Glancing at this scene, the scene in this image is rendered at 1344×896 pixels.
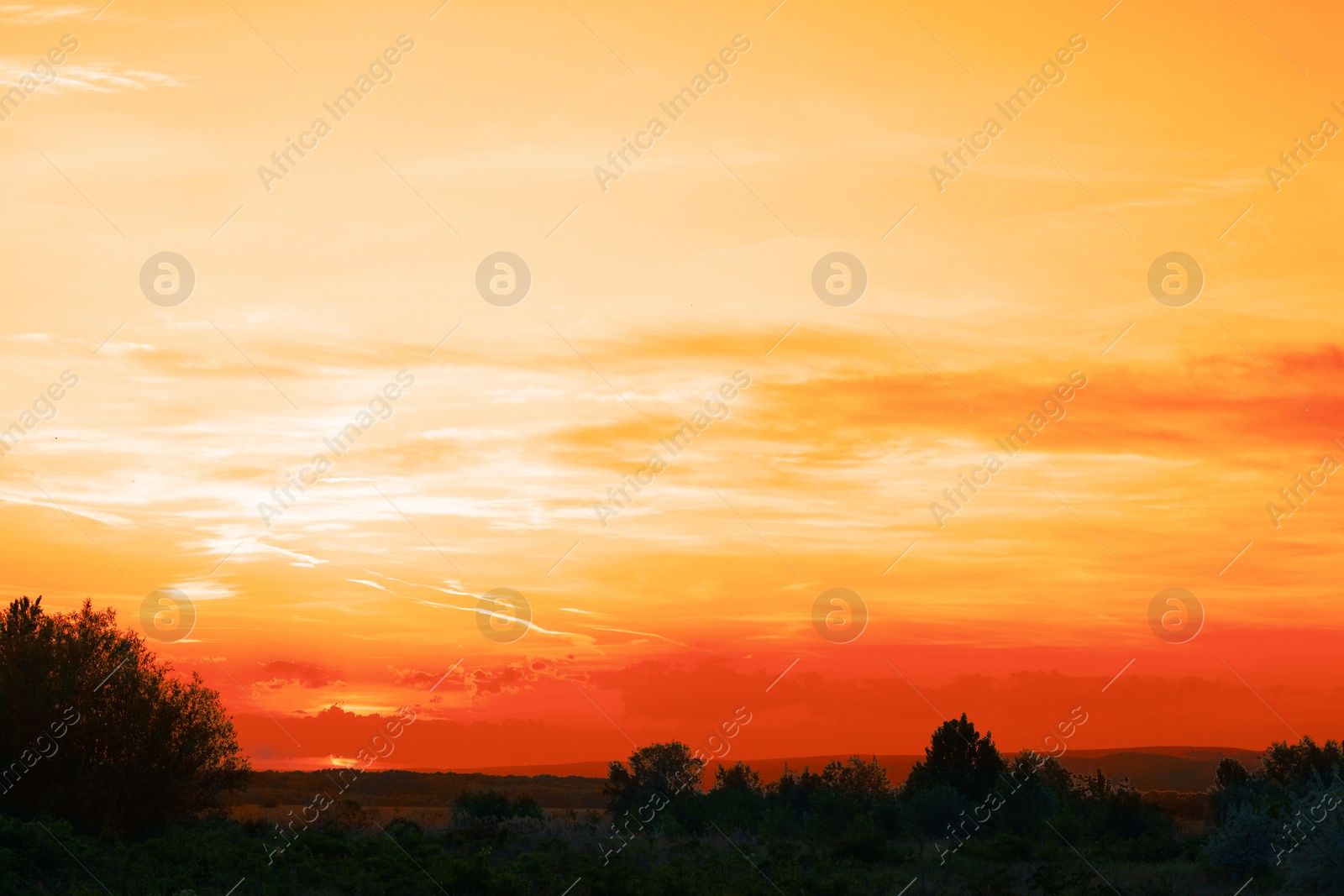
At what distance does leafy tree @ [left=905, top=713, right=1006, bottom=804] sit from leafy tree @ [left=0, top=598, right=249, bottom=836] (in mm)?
27727

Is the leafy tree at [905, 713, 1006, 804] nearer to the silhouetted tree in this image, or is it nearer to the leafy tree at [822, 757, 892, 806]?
the leafy tree at [822, 757, 892, 806]

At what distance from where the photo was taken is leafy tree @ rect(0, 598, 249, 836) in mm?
34656

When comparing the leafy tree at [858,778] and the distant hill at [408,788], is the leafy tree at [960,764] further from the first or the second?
the distant hill at [408,788]

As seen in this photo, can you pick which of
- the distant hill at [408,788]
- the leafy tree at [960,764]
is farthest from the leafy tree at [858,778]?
the distant hill at [408,788]

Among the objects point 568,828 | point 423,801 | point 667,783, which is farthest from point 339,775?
point 568,828

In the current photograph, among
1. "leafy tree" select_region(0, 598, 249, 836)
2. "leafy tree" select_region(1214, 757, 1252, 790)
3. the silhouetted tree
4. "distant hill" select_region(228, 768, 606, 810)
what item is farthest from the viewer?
"distant hill" select_region(228, 768, 606, 810)

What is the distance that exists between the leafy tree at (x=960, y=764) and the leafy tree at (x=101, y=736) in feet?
91.0

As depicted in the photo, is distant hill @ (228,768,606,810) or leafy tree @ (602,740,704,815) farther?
distant hill @ (228,768,606,810)

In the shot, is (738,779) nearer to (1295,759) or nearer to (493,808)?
(493,808)

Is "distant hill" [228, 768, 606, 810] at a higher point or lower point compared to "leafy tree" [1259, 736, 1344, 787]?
higher

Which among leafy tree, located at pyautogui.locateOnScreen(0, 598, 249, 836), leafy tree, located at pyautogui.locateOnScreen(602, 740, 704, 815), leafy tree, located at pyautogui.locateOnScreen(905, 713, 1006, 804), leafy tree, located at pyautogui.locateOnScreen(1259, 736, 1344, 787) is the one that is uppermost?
leafy tree, located at pyautogui.locateOnScreen(0, 598, 249, 836)

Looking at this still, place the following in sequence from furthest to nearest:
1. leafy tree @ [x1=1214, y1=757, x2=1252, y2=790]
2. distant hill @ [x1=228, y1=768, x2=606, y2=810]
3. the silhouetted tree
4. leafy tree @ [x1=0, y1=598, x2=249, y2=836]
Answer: distant hill @ [x1=228, y1=768, x2=606, y2=810], leafy tree @ [x1=1214, y1=757, x2=1252, y2=790], the silhouetted tree, leafy tree @ [x1=0, y1=598, x2=249, y2=836]

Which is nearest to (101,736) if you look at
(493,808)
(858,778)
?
(493,808)

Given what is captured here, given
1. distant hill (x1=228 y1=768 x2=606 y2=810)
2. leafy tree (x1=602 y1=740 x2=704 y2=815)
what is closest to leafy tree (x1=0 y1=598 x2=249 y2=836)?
leafy tree (x1=602 y1=740 x2=704 y2=815)
